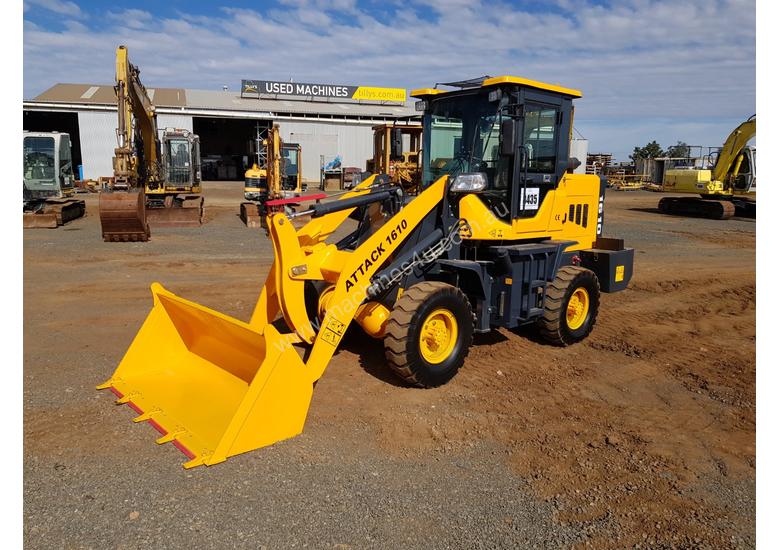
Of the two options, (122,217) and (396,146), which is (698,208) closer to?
(396,146)

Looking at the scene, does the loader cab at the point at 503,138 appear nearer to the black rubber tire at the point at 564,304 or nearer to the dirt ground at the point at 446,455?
the black rubber tire at the point at 564,304

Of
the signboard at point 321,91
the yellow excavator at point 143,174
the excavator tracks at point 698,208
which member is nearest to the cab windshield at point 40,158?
the yellow excavator at point 143,174

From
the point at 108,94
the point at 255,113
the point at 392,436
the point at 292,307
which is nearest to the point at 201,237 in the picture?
the point at 292,307

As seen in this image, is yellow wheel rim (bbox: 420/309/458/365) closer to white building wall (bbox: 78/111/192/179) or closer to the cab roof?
the cab roof

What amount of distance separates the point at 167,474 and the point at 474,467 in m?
2.25

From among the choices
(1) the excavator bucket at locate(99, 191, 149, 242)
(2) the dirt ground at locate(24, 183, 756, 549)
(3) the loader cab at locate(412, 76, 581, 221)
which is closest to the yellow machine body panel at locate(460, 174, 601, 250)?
(3) the loader cab at locate(412, 76, 581, 221)

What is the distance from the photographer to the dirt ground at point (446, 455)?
3.52 m

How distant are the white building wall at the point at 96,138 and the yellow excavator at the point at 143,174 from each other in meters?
18.2

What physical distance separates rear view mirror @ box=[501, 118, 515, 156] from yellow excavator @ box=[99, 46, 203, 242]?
11870 mm

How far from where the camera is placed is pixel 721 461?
14.5 ft

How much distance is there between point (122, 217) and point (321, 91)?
38.0 meters

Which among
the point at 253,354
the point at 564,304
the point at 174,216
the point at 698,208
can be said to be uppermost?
the point at 698,208

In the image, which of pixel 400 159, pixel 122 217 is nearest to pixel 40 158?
pixel 122 217

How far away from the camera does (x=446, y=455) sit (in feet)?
14.5
